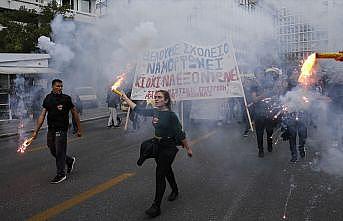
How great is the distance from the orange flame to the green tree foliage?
14846mm

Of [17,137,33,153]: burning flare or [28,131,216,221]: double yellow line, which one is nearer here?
[28,131,216,221]: double yellow line

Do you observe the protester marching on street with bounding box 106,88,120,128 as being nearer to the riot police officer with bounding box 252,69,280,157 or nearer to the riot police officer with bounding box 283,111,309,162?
the riot police officer with bounding box 252,69,280,157

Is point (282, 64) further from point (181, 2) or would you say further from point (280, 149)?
point (181, 2)

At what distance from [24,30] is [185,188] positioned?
17108 mm

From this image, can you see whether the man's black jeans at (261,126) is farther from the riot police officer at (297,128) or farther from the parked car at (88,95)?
the parked car at (88,95)

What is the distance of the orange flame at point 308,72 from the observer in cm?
605

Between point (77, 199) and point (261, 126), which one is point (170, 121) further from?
point (261, 126)

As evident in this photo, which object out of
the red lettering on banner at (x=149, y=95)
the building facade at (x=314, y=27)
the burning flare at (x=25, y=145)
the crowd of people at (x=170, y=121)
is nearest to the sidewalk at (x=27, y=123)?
the burning flare at (x=25, y=145)

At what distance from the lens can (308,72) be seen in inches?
258

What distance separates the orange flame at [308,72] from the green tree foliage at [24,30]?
1485 centimetres

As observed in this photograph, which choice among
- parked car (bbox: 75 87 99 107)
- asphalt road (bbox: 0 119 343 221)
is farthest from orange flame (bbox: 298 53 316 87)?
parked car (bbox: 75 87 99 107)

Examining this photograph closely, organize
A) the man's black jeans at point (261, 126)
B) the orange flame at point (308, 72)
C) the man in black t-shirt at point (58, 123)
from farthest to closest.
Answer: the man's black jeans at point (261, 126), the man in black t-shirt at point (58, 123), the orange flame at point (308, 72)

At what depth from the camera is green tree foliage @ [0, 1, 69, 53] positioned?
19344 millimetres

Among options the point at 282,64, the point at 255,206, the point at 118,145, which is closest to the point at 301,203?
the point at 255,206
